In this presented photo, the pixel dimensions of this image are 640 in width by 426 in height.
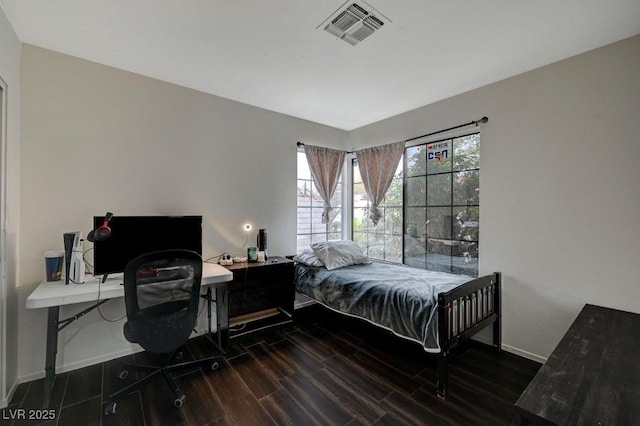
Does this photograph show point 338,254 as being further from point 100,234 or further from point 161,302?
point 100,234

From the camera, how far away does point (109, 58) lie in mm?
2301

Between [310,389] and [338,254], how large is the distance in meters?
1.53

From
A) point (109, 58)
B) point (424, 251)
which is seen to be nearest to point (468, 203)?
point (424, 251)

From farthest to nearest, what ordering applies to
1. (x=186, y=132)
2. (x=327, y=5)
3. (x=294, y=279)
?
(x=294, y=279) → (x=186, y=132) → (x=327, y=5)

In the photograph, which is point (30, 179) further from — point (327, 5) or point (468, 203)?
point (468, 203)

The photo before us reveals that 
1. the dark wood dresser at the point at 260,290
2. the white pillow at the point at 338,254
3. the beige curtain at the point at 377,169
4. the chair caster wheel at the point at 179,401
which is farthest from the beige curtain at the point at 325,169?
the chair caster wheel at the point at 179,401

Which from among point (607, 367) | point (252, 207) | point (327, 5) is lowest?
point (607, 367)

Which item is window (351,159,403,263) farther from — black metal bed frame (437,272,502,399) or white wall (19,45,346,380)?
white wall (19,45,346,380)

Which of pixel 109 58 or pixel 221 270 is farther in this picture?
pixel 221 270

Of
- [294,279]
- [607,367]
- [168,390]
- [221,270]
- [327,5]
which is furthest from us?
[294,279]

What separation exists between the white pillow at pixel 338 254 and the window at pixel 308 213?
1.64ft

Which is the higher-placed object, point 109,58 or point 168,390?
point 109,58

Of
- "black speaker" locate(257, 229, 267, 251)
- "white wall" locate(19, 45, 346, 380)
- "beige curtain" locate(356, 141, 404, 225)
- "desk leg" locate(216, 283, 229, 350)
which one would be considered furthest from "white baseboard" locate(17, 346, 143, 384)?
"beige curtain" locate(356, 141, 404, 225)

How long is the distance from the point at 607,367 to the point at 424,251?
2023 millimetres
